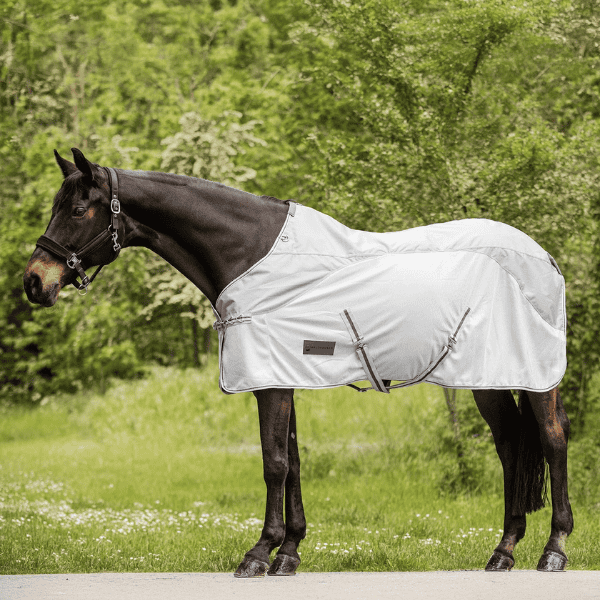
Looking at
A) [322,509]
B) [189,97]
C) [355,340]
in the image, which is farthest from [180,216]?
[189,97]

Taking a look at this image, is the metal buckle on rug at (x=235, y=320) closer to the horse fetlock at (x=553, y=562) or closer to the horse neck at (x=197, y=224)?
the horse neck at (x=197, y=224)

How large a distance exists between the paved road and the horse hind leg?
46 cm

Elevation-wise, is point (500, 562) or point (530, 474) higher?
point (530, 474)

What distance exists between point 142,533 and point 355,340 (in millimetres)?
3218

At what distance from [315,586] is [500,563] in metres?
1.30

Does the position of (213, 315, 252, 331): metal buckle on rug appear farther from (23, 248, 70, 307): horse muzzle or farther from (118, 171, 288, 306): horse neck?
(23, 248, 70, 307): horse muzzle

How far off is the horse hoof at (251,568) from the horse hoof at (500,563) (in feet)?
4.59

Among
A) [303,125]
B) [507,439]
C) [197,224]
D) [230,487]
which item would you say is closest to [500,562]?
[507,439]

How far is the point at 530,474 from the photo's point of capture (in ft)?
17.6

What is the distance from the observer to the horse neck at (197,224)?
190 inches

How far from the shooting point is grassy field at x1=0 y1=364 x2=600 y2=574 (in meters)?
5.84

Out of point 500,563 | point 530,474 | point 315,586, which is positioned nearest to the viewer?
point 315,586

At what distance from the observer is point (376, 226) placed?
356 inches

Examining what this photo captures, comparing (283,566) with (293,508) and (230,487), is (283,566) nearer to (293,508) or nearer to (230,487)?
(293,508)
